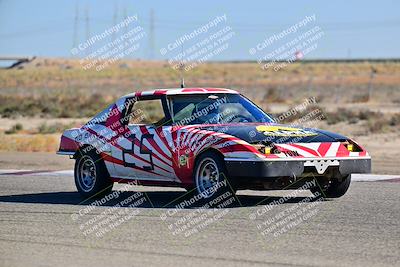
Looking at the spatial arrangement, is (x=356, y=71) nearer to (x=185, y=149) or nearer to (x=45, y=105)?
(x=45, y=105)

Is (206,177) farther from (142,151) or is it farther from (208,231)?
(208,231)

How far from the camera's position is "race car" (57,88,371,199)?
10875mm

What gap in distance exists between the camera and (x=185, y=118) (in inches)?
471

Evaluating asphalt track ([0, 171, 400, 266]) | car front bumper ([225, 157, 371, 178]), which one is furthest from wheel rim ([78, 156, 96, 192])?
car front bumper ([225, 157, 371, 178])

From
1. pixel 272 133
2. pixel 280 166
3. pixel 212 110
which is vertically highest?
pixel 212 110

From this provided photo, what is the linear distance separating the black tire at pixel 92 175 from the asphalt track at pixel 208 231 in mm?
258

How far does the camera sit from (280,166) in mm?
10727

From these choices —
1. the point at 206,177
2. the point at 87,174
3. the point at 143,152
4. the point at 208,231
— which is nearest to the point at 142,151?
the point at 143,152

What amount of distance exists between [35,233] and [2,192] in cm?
458

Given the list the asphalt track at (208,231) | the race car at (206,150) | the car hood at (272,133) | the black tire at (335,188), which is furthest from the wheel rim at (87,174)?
the black tire at (335,188)

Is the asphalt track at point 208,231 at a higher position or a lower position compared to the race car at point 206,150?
lower

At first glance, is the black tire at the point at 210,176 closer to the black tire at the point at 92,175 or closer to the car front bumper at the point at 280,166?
the car front bumper at the point at 280,166

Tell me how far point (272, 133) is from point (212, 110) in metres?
1.25

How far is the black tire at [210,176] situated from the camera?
11.0m
